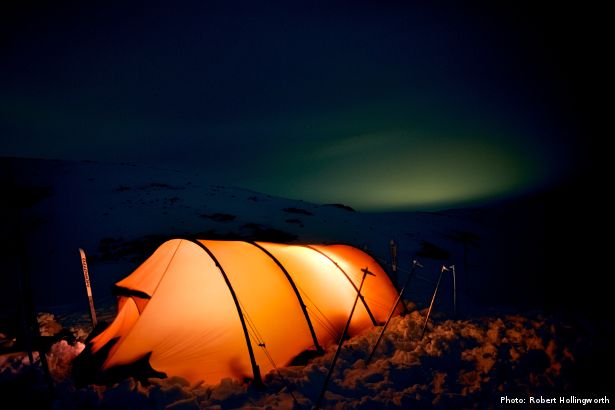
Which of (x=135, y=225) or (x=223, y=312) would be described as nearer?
(x=223, y=312)

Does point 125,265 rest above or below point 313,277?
below

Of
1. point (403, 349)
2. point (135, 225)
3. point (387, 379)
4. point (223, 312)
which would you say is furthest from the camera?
point (135, 225)

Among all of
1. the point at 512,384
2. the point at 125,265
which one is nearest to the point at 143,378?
the point at 512,384

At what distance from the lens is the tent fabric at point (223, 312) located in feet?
19.0

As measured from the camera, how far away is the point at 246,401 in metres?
4.94

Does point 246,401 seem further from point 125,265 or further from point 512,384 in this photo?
point 125,265

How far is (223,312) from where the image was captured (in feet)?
20.1

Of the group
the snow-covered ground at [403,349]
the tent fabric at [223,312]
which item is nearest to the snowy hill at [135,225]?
the snow-covered ground at [403,349]

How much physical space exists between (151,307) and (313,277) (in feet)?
11.6

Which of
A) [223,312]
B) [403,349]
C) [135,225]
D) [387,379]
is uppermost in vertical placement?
[135,225]

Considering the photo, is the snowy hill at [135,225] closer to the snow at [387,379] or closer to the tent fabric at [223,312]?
the tent fabric at [223,312]

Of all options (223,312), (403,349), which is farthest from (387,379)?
(223,312)

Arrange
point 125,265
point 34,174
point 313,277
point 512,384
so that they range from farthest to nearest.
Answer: point 34,174, point 125,265, point 313,277, point 512,384

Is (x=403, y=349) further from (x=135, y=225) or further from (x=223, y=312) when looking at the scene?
(x=135, y=225)
